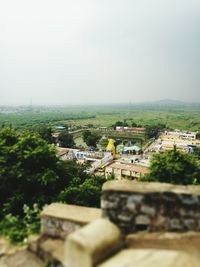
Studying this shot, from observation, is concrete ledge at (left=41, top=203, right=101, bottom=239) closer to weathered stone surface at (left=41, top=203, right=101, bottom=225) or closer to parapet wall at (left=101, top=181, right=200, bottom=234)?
weathered stone surface at (left=41, top=203, right=101, bottom=225)

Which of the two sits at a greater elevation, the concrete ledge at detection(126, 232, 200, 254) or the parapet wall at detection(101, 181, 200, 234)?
the parapet wall at detection(101, 181, 200, 234)

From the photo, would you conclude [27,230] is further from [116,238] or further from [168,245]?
[168,245]

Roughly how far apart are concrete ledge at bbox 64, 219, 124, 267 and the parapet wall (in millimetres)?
345

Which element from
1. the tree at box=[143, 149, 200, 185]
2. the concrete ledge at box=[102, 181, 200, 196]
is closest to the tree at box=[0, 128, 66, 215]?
the tree at box=[143, 149, 200, 185]

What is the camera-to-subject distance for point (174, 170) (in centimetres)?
1122

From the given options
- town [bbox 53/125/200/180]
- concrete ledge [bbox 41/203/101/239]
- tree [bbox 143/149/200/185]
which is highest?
concrete ledge [bbox 41/203/101/239]

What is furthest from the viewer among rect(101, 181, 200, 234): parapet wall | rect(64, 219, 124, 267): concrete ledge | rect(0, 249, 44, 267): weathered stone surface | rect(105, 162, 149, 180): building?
rect(105, 162, 149, 180): building

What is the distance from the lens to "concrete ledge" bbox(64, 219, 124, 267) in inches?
106

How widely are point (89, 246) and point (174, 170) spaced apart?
9.01 m

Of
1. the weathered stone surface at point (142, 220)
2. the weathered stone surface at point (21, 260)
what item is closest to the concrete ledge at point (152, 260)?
the weathered stone surface at point (142, 220)

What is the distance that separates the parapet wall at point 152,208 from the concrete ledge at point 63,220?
1.62 feet

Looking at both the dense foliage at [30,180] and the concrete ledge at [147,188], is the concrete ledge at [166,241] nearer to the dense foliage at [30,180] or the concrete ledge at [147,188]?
the concrete ledge at [147,188]

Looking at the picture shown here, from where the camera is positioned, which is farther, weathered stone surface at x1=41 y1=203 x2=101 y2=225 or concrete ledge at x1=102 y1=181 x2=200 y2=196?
weathered stone surface at x1=41 y1=203 x2=101 y2=225

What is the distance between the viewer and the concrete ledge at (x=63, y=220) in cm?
376
